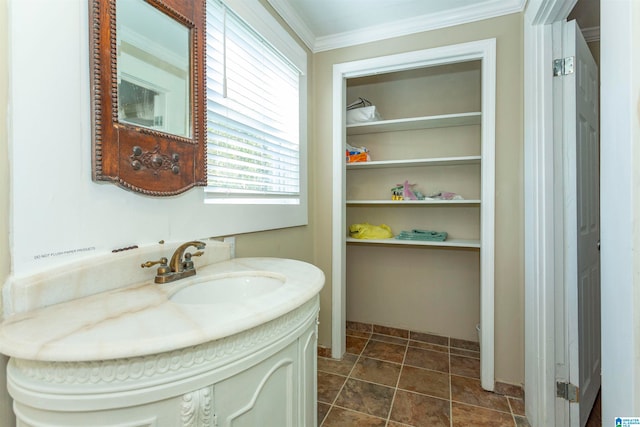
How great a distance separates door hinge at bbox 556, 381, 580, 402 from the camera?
Result: 142cm

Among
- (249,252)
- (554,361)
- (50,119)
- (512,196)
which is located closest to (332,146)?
(249,252)

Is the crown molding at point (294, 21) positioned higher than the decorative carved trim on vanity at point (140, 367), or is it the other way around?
the crown molding at point (294, 21)

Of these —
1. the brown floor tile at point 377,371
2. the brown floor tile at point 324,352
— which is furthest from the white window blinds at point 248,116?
the brown floor tile at point 377,371

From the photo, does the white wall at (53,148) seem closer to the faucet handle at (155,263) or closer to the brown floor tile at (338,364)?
the faucet handle at (155,263)

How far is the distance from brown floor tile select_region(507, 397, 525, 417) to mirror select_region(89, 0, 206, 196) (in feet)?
6.84

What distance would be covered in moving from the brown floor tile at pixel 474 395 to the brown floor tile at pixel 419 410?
5.1 inches

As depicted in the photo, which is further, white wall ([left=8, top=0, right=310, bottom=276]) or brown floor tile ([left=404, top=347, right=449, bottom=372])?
brown floor tile ([left=404, top=347, right=449, bottom=372])

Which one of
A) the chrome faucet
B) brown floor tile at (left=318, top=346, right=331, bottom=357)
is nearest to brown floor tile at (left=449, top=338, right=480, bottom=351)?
brown floor tile at (left=318, top=346, right=331, bottom=357)

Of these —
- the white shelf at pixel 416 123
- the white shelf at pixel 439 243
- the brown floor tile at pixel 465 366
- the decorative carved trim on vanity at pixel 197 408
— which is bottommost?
the brown floor tile at pixel 465 366

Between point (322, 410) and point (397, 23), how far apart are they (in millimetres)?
2512

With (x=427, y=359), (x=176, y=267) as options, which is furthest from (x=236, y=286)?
(x=427, y=359)

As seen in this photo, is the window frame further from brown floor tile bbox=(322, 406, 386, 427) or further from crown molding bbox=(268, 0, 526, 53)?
brown floor tile bbox=(322, 406, 386, 427)

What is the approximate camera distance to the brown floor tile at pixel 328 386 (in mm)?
1721

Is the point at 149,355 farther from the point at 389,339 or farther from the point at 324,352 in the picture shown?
the point at 389,339
